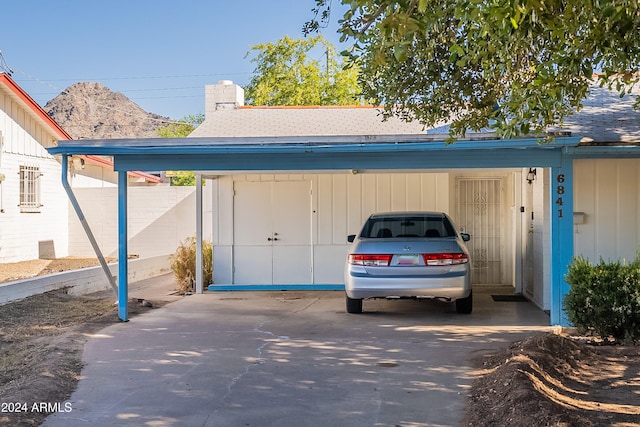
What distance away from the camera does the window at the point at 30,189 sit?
1848 centimetres

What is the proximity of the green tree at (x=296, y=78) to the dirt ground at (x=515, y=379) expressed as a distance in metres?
26.4

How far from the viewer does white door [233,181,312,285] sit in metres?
14.1

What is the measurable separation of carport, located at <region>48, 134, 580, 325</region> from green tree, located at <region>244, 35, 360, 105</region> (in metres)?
25.4

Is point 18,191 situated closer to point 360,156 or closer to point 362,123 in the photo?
point 362,123

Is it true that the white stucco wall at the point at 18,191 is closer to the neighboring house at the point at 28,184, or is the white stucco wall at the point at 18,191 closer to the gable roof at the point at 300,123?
the neighboring house at the point at 28,184

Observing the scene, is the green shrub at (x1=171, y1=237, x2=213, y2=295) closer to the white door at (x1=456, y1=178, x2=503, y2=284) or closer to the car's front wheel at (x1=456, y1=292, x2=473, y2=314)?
the white door at (x1=456, y1=178, x2=503, y2=284)

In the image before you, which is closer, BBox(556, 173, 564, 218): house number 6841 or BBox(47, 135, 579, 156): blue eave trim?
BBox(47, 135, 579, 156): blue eave trim

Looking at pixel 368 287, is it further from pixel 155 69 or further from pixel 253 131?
pixel 155 69

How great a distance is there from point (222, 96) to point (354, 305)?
7421 millimetres

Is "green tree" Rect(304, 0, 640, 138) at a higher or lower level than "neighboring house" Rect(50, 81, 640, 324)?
higher

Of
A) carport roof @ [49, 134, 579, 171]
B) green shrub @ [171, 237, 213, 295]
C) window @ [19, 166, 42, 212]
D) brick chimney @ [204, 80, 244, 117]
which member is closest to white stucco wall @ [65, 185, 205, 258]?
window @ [19, 166, 42, 212]

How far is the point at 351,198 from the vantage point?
14.1 m

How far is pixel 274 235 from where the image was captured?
14188 mm

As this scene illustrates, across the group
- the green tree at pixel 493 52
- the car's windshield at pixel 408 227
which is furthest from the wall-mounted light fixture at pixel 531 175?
the green tree at pixel 493 52
